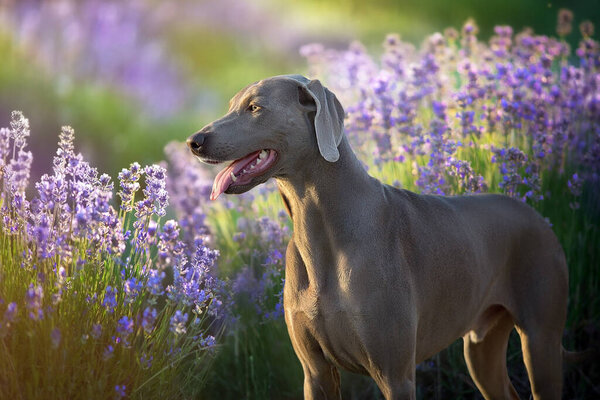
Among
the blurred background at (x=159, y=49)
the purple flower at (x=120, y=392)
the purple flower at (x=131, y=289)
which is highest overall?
the blurred background at (x=159, y=49)

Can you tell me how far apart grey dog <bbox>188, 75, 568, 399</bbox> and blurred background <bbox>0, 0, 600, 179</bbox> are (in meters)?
3.88

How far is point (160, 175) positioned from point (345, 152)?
67 centimetres

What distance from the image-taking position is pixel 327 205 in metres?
2.88

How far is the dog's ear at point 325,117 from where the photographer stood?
2.71 m

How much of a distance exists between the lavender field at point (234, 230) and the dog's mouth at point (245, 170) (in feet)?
0.95

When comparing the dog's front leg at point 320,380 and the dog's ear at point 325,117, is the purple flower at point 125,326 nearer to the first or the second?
the dog's front leg at point 320,380

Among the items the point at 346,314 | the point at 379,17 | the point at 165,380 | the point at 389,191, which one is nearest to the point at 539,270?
the point at 389,191

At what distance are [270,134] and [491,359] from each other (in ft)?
5.65

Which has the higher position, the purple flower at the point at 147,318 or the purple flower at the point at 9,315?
the purple flower at the point at 9,315

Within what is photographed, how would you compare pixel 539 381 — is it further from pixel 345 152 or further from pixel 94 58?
pixel 94 58

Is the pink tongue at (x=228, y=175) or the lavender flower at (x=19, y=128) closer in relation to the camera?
the pink tongue at (x=228, y=175)

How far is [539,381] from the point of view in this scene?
356 cm

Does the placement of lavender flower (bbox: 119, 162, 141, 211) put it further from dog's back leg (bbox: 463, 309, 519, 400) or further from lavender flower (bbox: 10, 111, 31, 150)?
dog's back leg (bbox: 463, 309, 519, 400)

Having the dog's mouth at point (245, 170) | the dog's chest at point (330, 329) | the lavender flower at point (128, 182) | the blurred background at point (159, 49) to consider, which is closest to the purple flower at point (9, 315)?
the lavender flower at point (128, 182)
